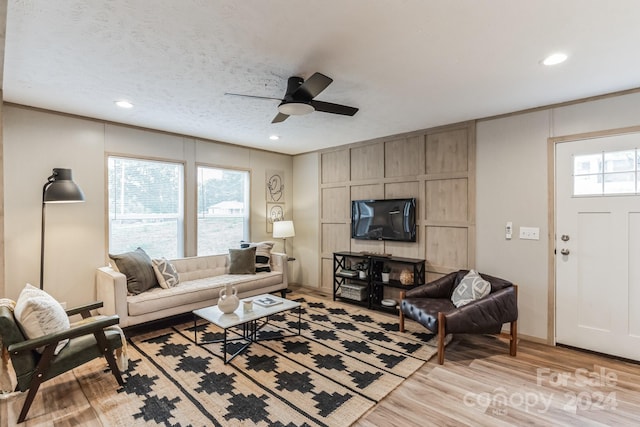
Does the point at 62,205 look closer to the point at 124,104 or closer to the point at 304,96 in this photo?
the point at 124,104

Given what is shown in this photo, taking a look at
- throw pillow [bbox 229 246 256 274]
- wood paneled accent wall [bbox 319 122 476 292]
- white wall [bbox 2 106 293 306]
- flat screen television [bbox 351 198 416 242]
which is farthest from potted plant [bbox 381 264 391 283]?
white wall [bbox 2 106 293 306]

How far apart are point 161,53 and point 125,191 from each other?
249 cm

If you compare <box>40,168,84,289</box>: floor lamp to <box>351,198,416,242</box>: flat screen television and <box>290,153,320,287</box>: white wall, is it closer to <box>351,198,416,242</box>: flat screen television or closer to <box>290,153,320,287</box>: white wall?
<box>290,153,320,287</box>: white wall

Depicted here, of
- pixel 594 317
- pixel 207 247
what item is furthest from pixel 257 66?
pixel 594 317

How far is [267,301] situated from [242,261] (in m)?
1.24

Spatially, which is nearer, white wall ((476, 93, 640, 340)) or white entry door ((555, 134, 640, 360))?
white entry door ((555, 134, 640, 360))

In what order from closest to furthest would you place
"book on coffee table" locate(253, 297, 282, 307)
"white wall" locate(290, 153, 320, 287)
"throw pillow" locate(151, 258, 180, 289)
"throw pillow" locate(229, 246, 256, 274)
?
1. "book on coffee table" locate(253, 297, 282, 307)
2. "throw pillow" locate(151, 258, 180, 289)
3. "throw pillow" locate(229, 246, 256, 274)
4. "white wall" locate(290, 153, 320, 287)

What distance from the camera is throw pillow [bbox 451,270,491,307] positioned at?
3.24m

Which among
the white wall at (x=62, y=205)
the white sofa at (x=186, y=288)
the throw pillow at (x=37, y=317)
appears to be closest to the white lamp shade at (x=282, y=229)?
the white sofa at (x=186, y=288)

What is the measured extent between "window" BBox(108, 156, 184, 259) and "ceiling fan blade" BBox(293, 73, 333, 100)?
113 inches

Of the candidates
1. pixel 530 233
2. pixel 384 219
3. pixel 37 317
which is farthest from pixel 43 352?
pixel 530 233

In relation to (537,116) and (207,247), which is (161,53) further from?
(537,116)

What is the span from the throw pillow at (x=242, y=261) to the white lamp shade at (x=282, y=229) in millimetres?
819

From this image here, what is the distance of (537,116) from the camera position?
3379 millimetres
